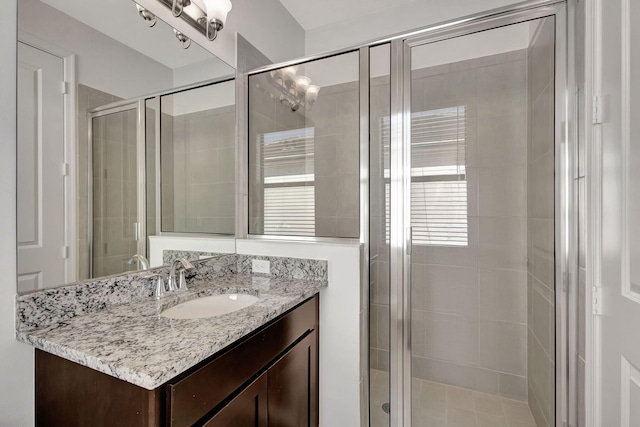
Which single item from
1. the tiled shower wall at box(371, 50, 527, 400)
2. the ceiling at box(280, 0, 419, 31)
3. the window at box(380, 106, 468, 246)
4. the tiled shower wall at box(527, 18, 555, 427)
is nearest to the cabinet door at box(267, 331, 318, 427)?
the tiled shower wall at box(371, 50, 527, 400)

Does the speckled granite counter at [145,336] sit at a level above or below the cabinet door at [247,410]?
above

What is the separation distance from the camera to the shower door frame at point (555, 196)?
3.96ft

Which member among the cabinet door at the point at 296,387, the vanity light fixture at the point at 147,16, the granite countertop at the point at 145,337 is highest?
the vanity light fixture at the point at 147,16

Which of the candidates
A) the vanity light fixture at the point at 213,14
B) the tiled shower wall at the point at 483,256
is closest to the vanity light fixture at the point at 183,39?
the vanity light fixture at the point at 213,14

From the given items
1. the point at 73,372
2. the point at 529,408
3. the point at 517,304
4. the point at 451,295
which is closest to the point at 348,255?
the point at 451,295

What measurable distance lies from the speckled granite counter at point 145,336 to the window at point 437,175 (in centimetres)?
79

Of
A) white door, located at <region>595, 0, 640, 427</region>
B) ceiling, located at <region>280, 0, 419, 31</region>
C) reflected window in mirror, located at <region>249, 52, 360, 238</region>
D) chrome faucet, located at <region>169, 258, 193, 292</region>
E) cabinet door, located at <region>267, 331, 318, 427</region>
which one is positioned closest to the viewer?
white door, located at <region>595, 0, 640, 427</region>

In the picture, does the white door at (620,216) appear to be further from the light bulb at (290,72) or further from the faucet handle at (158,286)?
the faucet handle at (158,286)

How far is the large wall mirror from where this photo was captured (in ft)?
2.93

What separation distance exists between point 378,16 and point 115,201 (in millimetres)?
2236

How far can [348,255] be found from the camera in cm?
146

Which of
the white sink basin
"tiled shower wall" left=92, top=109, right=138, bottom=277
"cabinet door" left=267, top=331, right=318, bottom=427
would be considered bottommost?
"cabinet door" left=267, top=331, right=318, bottom=427

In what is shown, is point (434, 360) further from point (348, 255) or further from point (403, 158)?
point (403, 158)

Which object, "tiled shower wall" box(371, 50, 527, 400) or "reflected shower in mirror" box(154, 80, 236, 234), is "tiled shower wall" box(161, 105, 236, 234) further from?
"tiled shower wall" box(371, 50, 527, 400)
